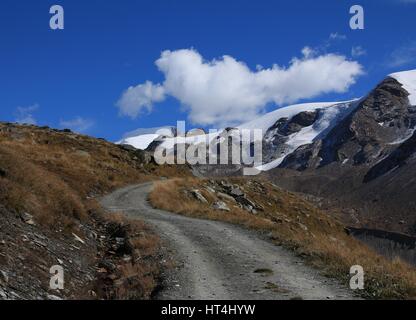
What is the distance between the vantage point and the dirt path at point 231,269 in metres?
13.6

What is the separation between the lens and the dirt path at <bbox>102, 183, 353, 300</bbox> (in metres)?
13.6

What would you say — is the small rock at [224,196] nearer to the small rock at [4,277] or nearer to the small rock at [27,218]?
the small rock at [27,218]

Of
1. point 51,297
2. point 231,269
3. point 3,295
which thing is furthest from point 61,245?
point 3,295

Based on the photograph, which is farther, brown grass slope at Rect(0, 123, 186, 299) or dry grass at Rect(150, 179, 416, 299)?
dry grass at Rect(150, 179, 416, 299)

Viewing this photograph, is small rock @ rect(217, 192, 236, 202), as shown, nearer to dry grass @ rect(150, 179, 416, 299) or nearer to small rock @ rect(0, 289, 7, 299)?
dry grass @ rect(150, 179, 416, 299)

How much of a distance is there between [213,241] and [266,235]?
3.35m

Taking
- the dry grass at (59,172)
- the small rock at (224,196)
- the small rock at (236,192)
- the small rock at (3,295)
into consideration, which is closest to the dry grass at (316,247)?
the small rock at (224,196)

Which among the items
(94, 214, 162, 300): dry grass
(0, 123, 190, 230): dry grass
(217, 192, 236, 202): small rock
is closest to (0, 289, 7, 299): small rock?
(94, 214, 162, 300): dry grass

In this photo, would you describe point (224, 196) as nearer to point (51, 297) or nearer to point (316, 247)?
point (316, 247)

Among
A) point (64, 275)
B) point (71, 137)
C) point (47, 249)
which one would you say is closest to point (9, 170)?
point (47, 249)

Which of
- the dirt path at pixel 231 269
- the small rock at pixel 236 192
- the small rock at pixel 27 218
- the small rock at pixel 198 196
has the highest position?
the small rock at pixel 236 192

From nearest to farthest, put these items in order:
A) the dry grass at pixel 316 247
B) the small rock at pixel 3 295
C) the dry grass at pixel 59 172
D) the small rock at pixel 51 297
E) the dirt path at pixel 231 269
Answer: the small rock at pixel 3 295 → the small rock at pixel 51 297 → the dirt path at pixel 231 269 → the dry grass at pixel 316 247 → the dry grass at pixel 59 172

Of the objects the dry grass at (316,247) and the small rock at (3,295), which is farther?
the dry grass at (316,247)
